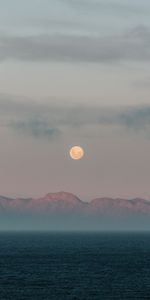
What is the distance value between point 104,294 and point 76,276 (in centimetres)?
3140

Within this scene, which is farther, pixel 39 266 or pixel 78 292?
pixel 39 266

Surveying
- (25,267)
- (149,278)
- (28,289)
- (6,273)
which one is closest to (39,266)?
(25,267)

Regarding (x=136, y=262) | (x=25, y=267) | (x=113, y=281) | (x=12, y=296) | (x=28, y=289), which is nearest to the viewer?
(x=12, y=296)

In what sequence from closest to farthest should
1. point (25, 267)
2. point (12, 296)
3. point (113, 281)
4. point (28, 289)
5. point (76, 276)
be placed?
1. point (12, 296)
2. point (28, 289)
3. point (113, 281)
4. point (76, 276)
5. point (25, 267)

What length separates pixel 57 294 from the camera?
376 feet

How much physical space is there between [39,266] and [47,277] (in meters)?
31.7

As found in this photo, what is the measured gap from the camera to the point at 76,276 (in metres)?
146

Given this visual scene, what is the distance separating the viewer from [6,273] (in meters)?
153

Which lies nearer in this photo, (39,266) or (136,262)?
(39,266)

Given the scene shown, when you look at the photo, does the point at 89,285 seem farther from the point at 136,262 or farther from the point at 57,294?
the point at 136,262

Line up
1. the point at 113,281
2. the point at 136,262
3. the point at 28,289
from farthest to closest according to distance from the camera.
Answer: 1. the point at 136,262
2. the point at 113,281
3. the point at 28,289

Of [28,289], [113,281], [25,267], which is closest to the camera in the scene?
[28,289]

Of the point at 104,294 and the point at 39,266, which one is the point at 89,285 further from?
the point at 39,266

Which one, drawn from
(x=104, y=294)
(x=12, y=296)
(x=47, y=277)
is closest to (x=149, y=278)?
(x=47, y=277)
